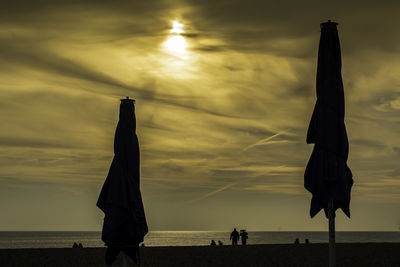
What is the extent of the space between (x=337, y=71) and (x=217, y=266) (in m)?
11.8

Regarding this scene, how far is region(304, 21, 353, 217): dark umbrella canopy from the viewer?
13.1 meters

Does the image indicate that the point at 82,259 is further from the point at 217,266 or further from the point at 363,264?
the point at 363,264

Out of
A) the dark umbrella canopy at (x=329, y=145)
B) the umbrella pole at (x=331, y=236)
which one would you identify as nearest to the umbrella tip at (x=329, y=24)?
the dark umbrella canopy at (x=329, y=145)

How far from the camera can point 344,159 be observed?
13.4m

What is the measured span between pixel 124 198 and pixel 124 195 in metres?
0.08

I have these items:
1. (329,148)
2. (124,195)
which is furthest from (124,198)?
(329,148)

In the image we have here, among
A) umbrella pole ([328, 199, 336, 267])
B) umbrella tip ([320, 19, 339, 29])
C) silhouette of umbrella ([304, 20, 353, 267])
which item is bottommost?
umbrella pole ([328, 199, 336, 267])

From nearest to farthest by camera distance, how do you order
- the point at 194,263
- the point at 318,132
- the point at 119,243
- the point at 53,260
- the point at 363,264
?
the point at 318,132 < the point at 119,243 < the point at 363,264 < the point at 194,263 < the point at 53,260

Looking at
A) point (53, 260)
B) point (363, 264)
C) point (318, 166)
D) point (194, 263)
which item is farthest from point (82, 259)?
point (318, 166)

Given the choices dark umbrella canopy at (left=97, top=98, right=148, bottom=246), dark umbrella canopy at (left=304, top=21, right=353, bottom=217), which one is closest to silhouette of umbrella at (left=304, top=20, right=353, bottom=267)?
dark umbrella canopy at (left=304, top=21, right=353, bottom=217)

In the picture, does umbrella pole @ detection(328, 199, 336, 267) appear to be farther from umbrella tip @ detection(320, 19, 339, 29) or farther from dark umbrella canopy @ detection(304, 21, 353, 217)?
umbrella tip @ detection(320, 19, 339, 29)

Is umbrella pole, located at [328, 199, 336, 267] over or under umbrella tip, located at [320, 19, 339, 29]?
under

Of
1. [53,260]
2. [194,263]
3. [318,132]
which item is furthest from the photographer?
[53,260]

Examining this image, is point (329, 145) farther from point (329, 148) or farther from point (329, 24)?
point (329, 24)
